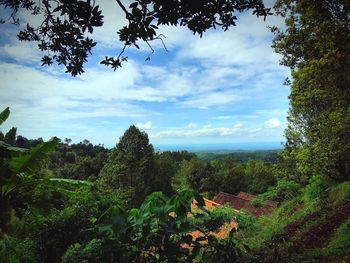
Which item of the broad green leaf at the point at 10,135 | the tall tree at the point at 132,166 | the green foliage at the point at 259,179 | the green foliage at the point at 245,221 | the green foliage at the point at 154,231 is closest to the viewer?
the green foliage at the point at 154,231

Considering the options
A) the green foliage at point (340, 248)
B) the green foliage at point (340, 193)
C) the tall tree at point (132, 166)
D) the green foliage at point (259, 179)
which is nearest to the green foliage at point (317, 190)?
the green foliage at point (340, 193)

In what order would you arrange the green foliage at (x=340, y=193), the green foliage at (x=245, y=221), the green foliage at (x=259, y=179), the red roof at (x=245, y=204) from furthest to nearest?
the green foliage at (x=259, y=179) < the red roof at (x=245, y=204) < the green foliage at (x=245, y=221) < the green foliage at (x=340, y=193)

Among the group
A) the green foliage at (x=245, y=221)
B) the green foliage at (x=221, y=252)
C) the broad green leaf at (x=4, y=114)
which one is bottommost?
the green foliage at (x=245, y=221)

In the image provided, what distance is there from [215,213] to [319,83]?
6.51m

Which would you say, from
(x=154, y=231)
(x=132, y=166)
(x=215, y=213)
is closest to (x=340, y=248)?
(x=154, y=231)

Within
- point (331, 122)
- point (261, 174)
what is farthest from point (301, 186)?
point (261, 174)

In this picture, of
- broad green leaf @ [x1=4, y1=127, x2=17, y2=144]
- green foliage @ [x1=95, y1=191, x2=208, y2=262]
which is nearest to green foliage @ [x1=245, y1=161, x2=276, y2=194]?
broad green leaf @ [x1=4, y1=127, x2=17, y2=144]

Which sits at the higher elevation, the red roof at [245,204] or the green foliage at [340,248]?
the green foliage at [340,248]

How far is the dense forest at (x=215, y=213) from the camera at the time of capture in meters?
2.70

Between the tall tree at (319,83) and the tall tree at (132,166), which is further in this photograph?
the tall tree at (132,166)

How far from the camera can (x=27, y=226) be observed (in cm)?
946

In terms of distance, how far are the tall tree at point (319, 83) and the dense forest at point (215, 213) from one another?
0.10ft

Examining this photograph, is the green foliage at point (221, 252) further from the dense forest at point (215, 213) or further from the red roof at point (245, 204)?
the red roof at point (245, 204)

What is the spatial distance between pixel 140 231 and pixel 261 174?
42.3 meters
